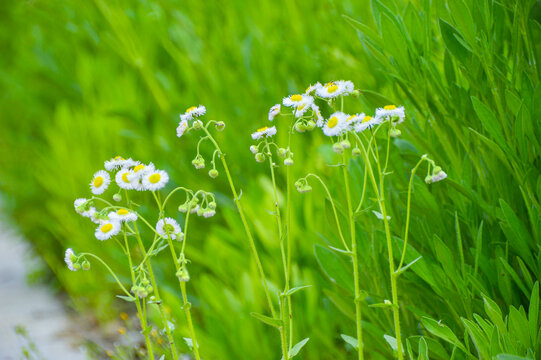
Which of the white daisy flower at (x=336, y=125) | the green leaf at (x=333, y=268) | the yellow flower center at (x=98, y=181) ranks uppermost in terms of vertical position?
the yellow flower center at (x=98, y=181)

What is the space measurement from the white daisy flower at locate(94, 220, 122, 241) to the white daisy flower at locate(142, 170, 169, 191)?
0.09 metres

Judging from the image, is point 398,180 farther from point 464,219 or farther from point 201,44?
point 201,44

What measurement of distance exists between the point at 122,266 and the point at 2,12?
3.60 metres

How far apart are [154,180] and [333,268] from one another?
0.50 metres

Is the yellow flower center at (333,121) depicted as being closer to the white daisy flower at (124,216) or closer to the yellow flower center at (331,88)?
the yellow flower center at (331,88)

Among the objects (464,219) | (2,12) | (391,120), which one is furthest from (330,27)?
(2,12)

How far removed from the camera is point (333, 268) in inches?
53.4

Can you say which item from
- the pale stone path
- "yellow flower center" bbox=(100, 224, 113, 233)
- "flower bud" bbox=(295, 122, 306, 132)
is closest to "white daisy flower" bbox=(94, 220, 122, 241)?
"yellow flower center" bbox=(100, 224, 113, 233)

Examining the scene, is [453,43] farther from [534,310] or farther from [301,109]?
[534,310]

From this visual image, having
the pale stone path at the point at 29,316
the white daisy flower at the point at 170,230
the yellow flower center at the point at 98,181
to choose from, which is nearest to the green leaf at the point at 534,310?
the white daisy flower at the point at 170,230

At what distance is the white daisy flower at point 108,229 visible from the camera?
3.33 ft

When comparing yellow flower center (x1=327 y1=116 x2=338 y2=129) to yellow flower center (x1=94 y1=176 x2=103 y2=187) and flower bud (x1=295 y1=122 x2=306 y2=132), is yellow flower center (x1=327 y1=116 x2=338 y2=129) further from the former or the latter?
yellow flower center (x1=94 y1=176 x2=103 y2=187)

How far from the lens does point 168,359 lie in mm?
1698

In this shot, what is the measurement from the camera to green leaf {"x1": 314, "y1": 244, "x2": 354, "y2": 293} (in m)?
1.35
